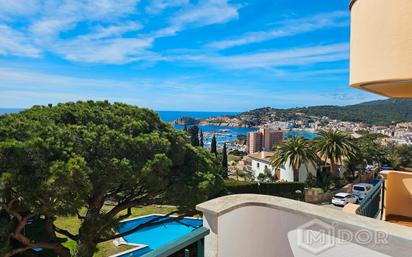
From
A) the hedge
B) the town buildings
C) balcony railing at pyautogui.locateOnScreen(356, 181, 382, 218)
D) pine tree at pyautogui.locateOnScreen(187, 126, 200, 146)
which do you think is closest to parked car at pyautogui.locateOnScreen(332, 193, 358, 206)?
the hedge

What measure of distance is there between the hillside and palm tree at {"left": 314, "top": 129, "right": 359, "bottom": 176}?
78445 millimetres

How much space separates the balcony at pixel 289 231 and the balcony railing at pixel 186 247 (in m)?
0.26

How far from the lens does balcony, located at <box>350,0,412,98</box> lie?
3.21 meters

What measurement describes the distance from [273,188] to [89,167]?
19.3 m

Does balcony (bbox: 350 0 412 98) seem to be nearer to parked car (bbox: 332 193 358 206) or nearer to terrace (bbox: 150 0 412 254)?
terrace (bbox: 150 0 412 254)

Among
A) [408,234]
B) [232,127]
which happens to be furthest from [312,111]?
[408,234]

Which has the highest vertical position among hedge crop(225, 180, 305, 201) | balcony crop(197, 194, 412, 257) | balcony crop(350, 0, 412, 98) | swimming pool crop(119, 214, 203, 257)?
balcony crop(350, 0, 412, 98)

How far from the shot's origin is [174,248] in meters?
2.00

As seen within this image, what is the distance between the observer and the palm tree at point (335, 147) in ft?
91.6

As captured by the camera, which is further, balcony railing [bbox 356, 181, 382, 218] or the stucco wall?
the stucco wall

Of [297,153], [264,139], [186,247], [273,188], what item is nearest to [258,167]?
[297,153]

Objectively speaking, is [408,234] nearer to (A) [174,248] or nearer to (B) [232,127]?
(A) [174,248]

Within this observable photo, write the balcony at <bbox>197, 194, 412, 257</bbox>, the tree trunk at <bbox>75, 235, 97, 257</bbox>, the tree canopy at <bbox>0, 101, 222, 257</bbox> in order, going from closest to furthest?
1. the balcony at <bbox>197, 194, 412, 257</bbox>
2. the tree canopy at <bbox>0, 101, 222, 257</bbox>
3. the tree trunk at <bbox>75, 235, 97, 257</bbox>

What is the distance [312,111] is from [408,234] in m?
180
